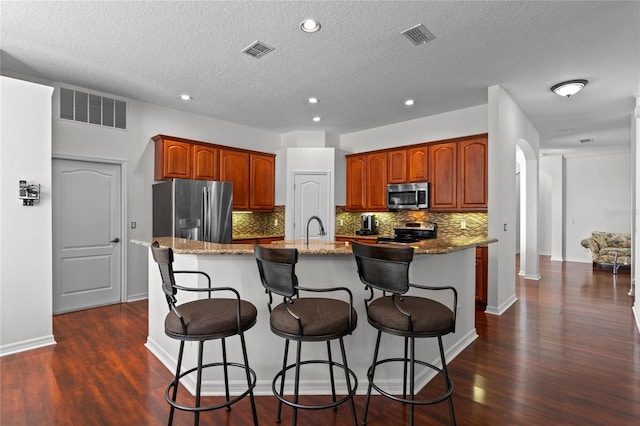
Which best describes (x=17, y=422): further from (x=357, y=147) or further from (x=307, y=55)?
(x=357, y=147)

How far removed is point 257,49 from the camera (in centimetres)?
323

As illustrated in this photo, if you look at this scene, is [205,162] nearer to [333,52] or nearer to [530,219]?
[333,52]

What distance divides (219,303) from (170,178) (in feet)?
11.0

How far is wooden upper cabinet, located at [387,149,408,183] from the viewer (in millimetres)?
5648

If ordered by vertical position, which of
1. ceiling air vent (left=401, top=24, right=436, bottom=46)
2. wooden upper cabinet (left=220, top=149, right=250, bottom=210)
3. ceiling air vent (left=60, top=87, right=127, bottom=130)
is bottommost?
wooden upper cabinet (left=220, top=149, right=250, bottom=210)

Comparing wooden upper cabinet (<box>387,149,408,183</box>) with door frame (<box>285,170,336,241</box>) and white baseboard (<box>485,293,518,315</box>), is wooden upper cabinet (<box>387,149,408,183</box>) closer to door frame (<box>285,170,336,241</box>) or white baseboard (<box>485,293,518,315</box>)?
door frame (<box>285,170,336,241</box>)

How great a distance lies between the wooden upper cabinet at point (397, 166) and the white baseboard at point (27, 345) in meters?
5.15

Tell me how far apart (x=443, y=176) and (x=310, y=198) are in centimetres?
243

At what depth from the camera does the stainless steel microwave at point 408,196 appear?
5302mm

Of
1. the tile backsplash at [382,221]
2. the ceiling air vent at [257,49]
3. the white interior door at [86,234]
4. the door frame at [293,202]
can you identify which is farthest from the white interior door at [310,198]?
the ceiling air vent at [257,49]

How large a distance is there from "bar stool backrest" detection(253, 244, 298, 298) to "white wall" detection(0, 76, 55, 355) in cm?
287

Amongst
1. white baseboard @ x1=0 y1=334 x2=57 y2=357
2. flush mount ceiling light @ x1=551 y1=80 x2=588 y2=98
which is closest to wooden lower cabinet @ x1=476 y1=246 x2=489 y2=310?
flush mount ceiling light @ x1=551 y1=80 x2=588 y2=98

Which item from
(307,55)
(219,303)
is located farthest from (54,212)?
(307,55)

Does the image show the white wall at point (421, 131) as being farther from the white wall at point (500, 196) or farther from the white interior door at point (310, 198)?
the white interior door at point (310, 198)
